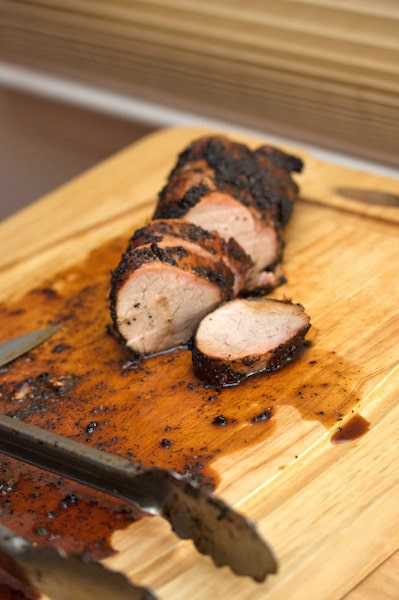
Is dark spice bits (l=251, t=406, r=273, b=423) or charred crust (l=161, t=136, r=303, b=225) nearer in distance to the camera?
dark spice bits (l=251, t=406, r=273, b=423)

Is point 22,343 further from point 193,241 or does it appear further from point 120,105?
point 120,105

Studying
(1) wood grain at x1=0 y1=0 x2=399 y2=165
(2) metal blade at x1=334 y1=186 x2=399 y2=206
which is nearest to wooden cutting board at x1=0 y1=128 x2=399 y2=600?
(2) metal blade at x1=334 y1=186 x2=399 y2=206

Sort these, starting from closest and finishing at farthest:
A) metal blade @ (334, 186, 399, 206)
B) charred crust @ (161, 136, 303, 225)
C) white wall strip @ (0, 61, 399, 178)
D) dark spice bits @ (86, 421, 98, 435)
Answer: dark spice bits @ (86, 421, 98, 435) → charred crust @ (161, 136, 303, 225) → metal blade @ (334, 186, 399, 206) → white wall strip @ (0, 61, 399, 178)

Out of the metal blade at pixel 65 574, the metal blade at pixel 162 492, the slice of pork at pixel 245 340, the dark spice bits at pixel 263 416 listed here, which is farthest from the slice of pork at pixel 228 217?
the metal blade at pixel 65 574

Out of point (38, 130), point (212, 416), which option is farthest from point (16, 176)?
point (212, 416)

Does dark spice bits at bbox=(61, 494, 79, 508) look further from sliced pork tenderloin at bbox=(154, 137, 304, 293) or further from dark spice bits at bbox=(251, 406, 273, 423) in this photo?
sliced pork tenderloin at bbox=(154, 137, 304, 293)

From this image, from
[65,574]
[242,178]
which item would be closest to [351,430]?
[65,574]

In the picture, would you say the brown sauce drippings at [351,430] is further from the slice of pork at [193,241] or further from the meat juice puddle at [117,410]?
the slice of pork at [193,241]
